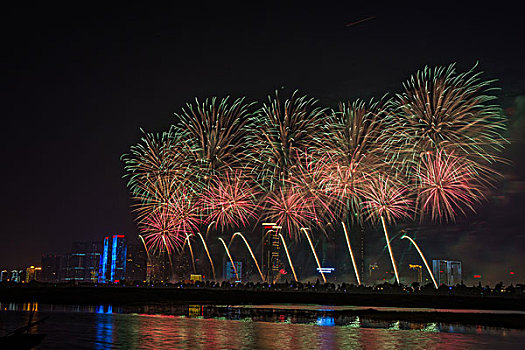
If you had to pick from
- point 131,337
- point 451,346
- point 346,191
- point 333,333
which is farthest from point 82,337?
point 346,191

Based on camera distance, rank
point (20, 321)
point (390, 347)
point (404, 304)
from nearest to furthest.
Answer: point (390, 347), point (20, 321), point (404, 304)

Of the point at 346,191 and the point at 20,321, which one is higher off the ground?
the point at 346,191

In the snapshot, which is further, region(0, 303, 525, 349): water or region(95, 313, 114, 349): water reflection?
region(0, 303, 525, 349): water

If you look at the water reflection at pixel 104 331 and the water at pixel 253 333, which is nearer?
the water reflection at pixel 104 331

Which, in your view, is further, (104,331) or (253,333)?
(104,331)

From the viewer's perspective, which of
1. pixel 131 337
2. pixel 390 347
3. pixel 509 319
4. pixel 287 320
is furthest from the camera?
pixel 509 319

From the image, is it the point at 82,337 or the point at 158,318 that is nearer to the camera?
the point at 82,337

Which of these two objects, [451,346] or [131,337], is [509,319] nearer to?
[451,346]
